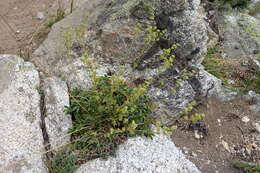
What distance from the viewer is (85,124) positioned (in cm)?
290

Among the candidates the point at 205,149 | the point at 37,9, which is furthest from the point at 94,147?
the point at 37,9

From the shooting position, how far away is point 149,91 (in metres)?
3.36

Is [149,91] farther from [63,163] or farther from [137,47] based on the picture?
[63,163]

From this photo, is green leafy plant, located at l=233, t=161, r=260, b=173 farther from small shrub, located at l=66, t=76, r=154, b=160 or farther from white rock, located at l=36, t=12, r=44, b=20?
white rock, located at l=36, t=12, r=44, b=20

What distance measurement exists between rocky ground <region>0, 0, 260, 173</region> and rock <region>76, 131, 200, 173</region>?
0.01m

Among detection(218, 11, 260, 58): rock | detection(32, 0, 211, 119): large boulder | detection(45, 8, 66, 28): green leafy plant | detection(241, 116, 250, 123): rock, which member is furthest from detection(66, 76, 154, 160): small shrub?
detection(218, 11, 260, 58): rock

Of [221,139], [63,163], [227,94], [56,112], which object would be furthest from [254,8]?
[63,163]

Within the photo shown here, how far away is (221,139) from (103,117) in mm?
1617

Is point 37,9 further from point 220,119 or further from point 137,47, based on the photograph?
point 220,119

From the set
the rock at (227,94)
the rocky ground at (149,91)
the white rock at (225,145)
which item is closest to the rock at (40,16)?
the rocky ground at (149,91)

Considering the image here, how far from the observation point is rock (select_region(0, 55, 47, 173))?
2709 mm

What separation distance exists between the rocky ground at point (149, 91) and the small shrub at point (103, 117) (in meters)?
0.11

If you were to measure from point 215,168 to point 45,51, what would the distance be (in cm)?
284

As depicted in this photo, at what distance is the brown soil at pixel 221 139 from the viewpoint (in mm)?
3191
